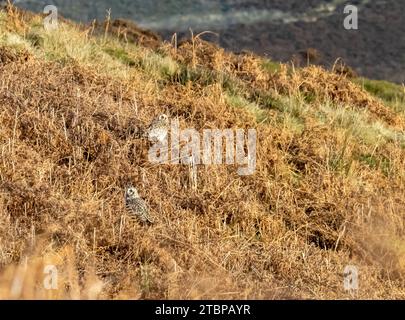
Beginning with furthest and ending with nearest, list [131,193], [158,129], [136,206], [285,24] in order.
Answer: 1. [285,24]
2. [158,129]
3. [131,193]
4. [136,206]

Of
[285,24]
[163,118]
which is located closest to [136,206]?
[163,118]

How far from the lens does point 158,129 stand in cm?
1096

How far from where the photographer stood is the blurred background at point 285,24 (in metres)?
34.8

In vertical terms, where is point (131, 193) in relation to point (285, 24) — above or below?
below

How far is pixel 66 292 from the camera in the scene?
275 inches

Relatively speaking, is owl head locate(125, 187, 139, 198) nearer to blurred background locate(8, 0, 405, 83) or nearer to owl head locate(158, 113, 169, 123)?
owl head locate(158, 113, 169, 123)

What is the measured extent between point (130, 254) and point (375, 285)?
2472 millimetres

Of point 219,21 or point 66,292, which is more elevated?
point 219,21

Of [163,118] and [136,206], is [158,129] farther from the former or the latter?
[136,206]

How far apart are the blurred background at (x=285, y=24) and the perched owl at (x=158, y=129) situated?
21.8 m

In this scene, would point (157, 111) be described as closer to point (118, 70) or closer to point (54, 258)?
point (118, 70)

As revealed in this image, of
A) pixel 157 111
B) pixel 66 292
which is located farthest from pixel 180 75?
pixel 66 292

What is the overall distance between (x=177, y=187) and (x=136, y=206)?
112 cm

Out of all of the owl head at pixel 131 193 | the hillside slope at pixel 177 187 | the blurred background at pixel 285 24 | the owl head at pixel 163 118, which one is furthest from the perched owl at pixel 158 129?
the blurred background at pixel 285 24
